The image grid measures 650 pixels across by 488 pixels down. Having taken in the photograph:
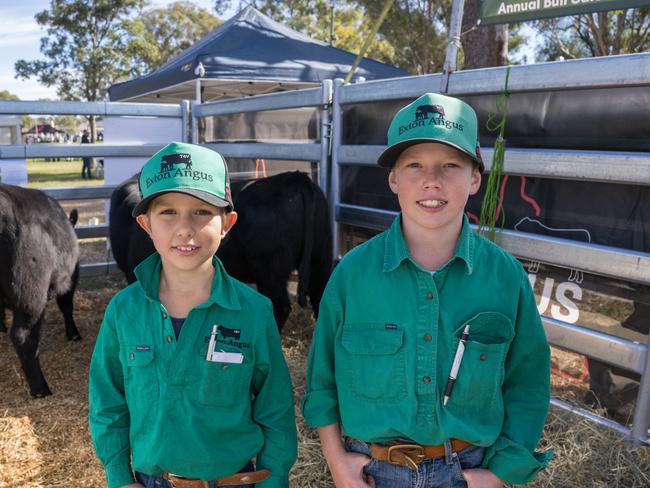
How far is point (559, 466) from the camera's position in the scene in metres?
2.52

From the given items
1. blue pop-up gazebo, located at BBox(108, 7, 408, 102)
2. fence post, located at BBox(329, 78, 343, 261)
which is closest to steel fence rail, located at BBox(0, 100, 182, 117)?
blue pop-up gazebo, located at BBox(108, 7, 408, 102)

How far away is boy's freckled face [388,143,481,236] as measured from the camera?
151 cm

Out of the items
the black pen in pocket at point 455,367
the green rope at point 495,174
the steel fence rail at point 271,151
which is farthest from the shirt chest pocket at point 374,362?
the steel fence rail at point 271,151

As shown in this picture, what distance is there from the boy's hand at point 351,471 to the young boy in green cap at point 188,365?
0.16 m

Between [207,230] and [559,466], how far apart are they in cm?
193

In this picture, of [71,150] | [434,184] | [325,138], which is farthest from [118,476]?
[71,150]

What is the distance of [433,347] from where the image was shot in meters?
1.47

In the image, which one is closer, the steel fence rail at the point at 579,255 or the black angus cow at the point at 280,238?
the steel fence rail at the point at 579,255

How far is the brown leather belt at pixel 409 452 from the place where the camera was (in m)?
1.44

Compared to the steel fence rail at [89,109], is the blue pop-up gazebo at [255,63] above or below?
above

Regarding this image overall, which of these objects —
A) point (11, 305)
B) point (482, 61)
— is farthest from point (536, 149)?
point (482, 61)

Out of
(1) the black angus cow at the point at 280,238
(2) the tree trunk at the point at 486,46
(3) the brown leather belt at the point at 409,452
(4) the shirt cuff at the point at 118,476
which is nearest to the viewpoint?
(3) the brown leather belt at the point at 409,452

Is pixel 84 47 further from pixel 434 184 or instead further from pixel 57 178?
pixel 434 184

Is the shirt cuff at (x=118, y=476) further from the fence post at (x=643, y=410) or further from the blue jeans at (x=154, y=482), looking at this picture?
the fence post at (x=643, y=410)
